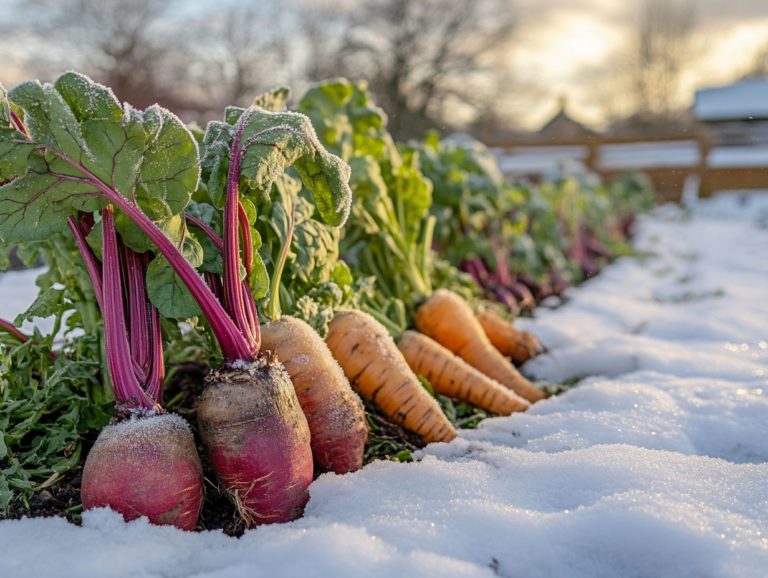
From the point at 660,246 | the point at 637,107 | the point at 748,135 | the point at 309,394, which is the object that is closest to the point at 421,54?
the point at 748,135

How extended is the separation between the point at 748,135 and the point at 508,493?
23742mm

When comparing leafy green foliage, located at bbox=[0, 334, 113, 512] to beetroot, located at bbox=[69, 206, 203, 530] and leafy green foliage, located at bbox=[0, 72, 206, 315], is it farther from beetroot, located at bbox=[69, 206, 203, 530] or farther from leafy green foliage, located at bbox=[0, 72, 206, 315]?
leafy green foliage, located at bbox=[0, 72, 206, 315]

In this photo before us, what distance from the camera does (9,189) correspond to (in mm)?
1523

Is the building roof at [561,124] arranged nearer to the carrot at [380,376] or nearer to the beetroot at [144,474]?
the carrot at [380,376]

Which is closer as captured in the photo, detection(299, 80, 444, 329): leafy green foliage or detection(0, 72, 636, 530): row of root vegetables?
detection(0, 72, 636, 530): row of root vegetables

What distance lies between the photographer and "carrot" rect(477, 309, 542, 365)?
10.8ft

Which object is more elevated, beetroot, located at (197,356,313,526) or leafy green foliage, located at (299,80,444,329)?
leafy green foliage, located at (299,80,444,329)

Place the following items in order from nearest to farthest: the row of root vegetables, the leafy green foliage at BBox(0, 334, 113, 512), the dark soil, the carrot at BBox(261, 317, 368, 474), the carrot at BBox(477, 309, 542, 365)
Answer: the row of root vegetables → the dark soil → the leafy green foliage at BBox(0, 334, 113, 512) → the carrot at BBox(261, 317, 368, 474) → the carrot at BBox(477, 309, 542, 365)

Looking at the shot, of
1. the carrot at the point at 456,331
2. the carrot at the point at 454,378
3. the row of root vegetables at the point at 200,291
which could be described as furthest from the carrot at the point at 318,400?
the carrot at the point at 456,331

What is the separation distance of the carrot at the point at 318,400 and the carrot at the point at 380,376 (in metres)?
0.34

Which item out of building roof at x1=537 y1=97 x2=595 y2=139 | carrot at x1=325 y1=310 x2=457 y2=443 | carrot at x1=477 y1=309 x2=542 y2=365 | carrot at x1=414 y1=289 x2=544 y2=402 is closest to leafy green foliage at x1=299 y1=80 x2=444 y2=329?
carrot at x1=414 y1=289 x2=544 y2=402

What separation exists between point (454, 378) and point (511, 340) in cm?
69

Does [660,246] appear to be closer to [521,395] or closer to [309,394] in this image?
[521,395]

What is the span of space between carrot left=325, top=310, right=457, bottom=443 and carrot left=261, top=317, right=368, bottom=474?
336 mm
